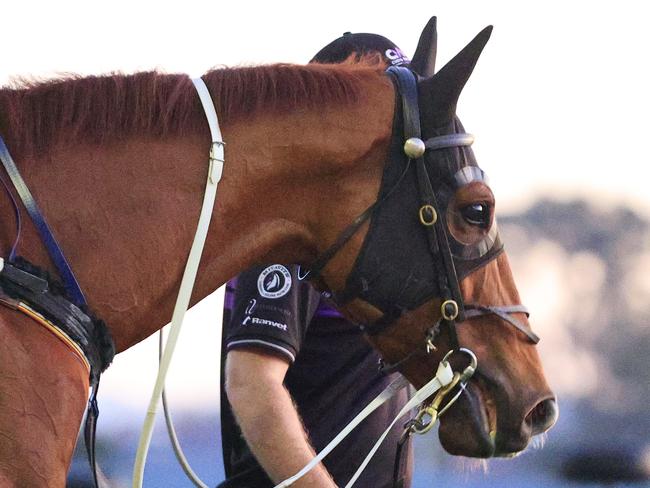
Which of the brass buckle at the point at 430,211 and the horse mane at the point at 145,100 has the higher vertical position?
the horse mane at the point at 145,100

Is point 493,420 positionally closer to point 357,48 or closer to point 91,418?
point 91,418

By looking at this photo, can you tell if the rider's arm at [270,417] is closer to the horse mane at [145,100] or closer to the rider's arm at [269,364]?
the rider's arm at [269,364]

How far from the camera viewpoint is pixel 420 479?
4957 millimetres

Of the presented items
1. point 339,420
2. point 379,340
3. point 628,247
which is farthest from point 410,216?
point 628,247

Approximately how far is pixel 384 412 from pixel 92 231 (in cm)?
132

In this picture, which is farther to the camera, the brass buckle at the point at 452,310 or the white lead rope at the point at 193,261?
the brass buckle at the point at 452,310

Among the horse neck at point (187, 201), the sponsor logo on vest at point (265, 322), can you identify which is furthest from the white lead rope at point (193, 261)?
the sponsor logo on vest at point (265, 322)

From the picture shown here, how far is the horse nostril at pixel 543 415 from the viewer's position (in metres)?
2.59

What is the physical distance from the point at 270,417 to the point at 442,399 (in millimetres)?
481

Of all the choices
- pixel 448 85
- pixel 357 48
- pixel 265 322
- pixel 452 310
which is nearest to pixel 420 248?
pixel 452 310

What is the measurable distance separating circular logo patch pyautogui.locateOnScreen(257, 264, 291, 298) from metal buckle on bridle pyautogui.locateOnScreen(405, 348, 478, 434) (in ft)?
1.75

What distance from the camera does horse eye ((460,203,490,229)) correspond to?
8.13ft

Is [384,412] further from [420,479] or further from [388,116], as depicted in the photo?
[420,479]

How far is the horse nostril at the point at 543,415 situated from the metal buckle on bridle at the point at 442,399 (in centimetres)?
19
